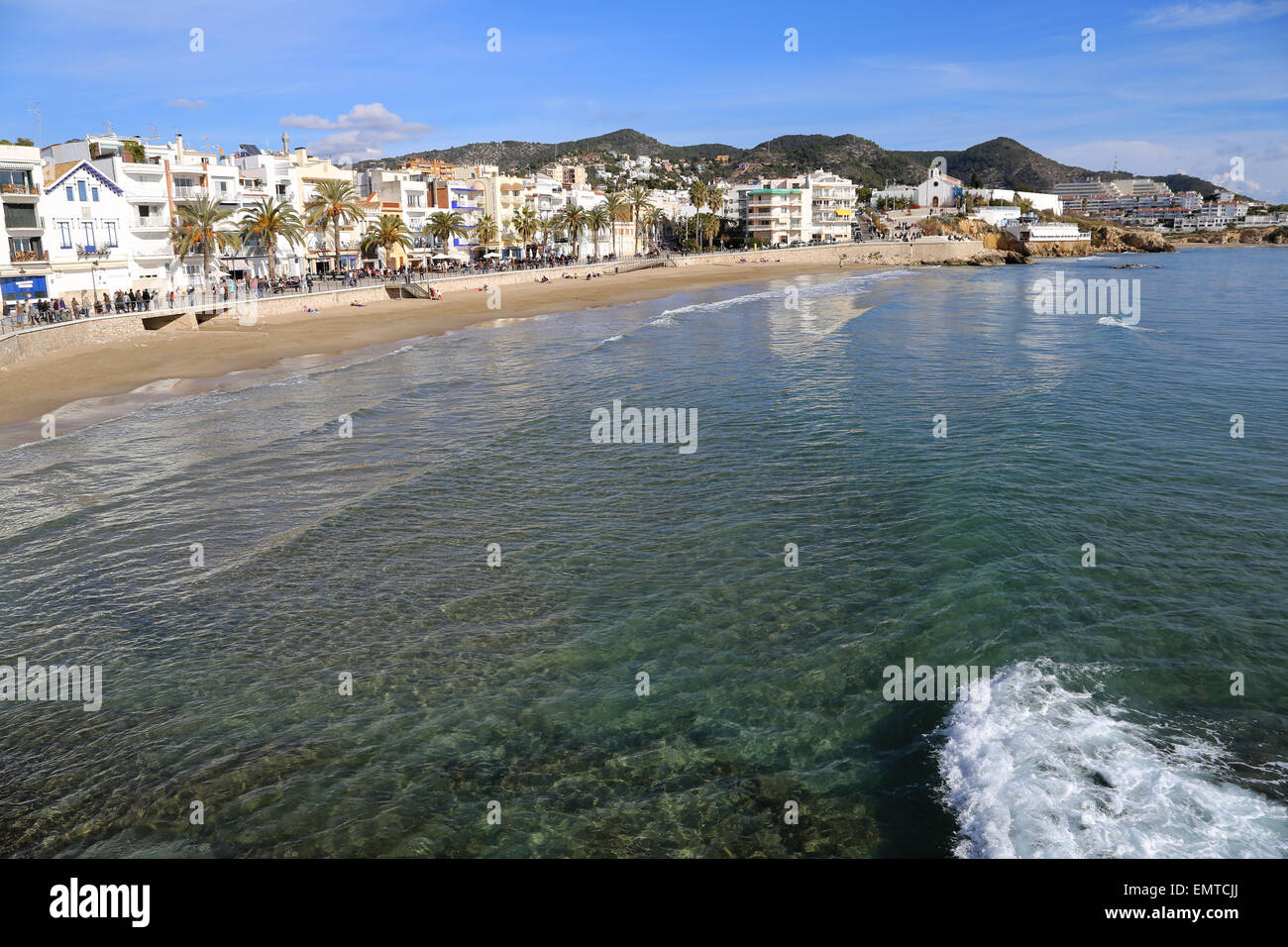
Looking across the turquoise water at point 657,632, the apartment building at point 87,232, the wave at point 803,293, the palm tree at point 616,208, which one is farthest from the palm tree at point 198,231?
the palm tree at point 616,208

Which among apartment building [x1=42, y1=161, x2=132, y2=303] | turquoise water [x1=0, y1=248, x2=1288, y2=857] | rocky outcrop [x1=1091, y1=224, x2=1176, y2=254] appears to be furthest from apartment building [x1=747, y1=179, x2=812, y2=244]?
turquoise water [x1=0, y1=248, x2=1288, y2=857]

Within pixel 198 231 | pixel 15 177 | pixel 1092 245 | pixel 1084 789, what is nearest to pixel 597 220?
pixel 198 231

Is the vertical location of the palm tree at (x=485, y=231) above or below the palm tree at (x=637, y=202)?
below

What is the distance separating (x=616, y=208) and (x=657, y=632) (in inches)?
4814

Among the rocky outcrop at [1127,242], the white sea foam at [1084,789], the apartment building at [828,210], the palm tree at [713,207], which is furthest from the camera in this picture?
the rocky outcrop at [1127,242]

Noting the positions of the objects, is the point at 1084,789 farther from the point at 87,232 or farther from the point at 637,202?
the point at 637,202

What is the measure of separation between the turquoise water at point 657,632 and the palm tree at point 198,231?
34455mm

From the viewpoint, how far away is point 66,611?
46.8 feet

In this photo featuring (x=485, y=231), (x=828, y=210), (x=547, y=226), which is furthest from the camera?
(x=828, y=210)

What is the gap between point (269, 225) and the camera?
6162 centimetres

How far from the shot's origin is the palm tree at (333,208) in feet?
236

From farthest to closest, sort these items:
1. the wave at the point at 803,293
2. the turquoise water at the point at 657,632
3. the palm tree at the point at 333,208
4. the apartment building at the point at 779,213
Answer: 1. the apartment building at the point at 779,213
2. the palm tree at the point at 333,208
3. the wave at the point at 803,293
4. the turquoise water at the point at 657,632

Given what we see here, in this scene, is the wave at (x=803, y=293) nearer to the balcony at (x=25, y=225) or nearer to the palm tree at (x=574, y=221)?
the palm tree at (x=574, y=221)
